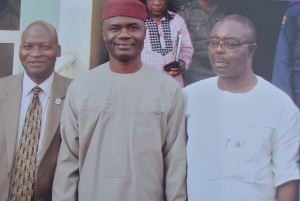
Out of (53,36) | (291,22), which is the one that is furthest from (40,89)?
(291,22)

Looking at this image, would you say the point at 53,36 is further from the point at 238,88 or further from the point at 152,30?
the point at 238,88

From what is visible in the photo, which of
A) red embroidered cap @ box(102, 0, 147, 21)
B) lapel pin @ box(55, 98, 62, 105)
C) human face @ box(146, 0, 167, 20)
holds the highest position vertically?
human face @ box(146, 0, 167, 20)

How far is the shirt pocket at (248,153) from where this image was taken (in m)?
2.85

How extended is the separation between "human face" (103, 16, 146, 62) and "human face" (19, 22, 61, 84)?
1.65 feet

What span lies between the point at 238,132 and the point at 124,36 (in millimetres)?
848

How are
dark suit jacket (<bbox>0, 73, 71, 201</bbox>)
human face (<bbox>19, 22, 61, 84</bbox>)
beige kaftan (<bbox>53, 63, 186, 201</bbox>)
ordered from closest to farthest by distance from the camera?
beige kaftan (<bbox>53, 63, 186, 201</bbox>)
dark suit jacket (<bbox>0, 73, 71, 201</bbox>)
human face (<bbox>19, 22, 61, 84</bbox>)

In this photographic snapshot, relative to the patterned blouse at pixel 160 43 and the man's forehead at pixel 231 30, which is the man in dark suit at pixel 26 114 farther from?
the man's forehead at pixel 231 30

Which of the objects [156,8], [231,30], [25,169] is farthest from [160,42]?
[25,169]

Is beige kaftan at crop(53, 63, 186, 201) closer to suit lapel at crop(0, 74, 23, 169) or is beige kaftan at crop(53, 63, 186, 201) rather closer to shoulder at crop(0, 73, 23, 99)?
suit lapel at crop(0, 74, 23, 169)

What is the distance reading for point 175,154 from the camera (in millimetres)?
2818

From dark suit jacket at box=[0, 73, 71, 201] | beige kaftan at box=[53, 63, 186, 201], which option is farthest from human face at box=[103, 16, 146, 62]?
dark suit jacket at box=[0, 73, 71, 201]

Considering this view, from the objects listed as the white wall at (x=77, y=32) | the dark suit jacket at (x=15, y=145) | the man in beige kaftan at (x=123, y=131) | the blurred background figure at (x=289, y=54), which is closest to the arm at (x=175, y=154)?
the man in beige kaftan at (x=123, y=131)

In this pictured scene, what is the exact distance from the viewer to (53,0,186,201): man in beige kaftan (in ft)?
9.09

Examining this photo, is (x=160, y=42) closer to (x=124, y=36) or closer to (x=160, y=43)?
(x=160, y=43)
